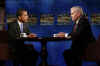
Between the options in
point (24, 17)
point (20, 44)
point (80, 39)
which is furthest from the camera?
point (24, 17)

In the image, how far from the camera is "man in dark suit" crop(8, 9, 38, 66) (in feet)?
11.6

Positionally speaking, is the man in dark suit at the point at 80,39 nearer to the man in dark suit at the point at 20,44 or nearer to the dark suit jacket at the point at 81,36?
the dark suit jacket at the point at 81,36

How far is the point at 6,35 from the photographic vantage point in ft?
12.0

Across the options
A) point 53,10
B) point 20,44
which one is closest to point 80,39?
point 20,44

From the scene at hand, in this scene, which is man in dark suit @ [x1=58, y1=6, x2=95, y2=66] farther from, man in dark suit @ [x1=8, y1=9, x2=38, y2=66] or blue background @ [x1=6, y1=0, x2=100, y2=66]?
blue background @ [x1=6, y1=0, x2=100, y2=66]

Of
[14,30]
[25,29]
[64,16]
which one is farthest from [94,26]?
[14,30]

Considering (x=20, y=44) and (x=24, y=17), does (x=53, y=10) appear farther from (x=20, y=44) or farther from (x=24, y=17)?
(x=20, y=44)

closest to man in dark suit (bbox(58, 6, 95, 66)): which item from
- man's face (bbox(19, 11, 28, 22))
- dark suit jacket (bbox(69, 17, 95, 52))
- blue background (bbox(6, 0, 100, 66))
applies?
dark suit jacket (bbox(69, 17, 95, 52))

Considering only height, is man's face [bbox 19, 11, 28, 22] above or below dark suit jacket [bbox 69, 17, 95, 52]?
above

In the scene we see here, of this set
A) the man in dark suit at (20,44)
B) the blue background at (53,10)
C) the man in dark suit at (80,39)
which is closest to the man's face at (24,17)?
the man in dark suit at (20,44)

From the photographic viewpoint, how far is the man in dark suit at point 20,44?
3541 millimetres

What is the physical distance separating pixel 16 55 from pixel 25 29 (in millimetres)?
881

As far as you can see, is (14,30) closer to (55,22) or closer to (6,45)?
(6,45)

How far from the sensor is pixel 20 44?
3781mm
